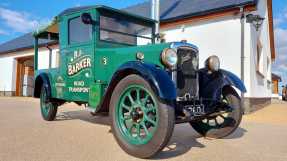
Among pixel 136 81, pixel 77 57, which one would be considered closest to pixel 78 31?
pixel 77 57

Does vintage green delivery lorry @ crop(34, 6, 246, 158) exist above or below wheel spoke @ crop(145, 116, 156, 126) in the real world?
above

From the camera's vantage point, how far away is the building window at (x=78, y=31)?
463 cm

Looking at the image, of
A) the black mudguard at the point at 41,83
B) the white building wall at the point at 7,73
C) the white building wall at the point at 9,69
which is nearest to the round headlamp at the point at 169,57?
the black mudguard at the point at 41,83

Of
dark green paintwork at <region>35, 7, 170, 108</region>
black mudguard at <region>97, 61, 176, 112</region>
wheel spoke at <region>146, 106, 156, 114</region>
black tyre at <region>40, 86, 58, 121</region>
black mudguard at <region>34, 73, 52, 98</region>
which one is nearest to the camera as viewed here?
black mudguard at <region>97, 61, 176, 112</region>

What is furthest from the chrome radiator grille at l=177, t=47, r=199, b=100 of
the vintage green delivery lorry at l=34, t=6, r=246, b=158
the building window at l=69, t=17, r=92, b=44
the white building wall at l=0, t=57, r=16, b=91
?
the white building wall at l=0, t=57, r=16, b=91

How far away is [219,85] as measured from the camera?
425cm

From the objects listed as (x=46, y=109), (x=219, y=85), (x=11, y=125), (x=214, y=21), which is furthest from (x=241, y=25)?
(x=11, y=125)

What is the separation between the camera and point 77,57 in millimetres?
4863

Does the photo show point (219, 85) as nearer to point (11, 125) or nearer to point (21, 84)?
point (11, 125)

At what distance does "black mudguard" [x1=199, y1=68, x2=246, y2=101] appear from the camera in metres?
4.22

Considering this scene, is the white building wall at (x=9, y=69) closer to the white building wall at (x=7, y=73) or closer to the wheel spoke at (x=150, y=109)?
the white building wall at (x=7, y=73)

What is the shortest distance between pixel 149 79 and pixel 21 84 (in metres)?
18.3

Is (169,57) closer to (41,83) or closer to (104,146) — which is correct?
(104,146)

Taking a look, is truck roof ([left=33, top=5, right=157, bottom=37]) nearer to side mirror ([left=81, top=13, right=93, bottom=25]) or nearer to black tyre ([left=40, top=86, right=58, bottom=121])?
side mirror ([left=81, top=13, right=93, bottom=25])
